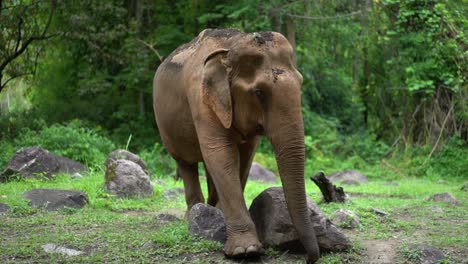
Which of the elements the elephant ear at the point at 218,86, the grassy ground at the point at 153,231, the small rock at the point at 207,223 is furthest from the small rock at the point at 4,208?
the elephant ear at the point at 218,86

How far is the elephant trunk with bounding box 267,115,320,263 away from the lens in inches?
247

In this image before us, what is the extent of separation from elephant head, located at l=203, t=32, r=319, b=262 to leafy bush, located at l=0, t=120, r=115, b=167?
335 inches

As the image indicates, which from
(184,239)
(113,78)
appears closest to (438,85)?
(113,78)

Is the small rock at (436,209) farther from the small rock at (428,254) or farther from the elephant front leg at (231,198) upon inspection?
the elephant front leg at (231,198)

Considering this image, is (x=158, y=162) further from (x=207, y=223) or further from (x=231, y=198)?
(x=231, y=198)

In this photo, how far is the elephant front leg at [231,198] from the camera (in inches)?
256

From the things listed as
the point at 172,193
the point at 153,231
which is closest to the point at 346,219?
the point at 153,231

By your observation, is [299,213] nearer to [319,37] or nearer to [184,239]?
[184,239]

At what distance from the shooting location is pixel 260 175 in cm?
1725

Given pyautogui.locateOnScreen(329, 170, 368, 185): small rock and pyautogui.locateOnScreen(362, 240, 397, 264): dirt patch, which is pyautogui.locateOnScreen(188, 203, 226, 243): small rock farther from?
pyautogui.locateOnScreen(329, 170, 368, 185): small rock

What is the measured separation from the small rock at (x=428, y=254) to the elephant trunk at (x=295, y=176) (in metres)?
1.26

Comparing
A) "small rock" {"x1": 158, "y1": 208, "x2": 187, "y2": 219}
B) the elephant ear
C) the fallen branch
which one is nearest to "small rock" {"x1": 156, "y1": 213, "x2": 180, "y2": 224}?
"small rock" {"x1": 158, "y1": 208, "x2": 187, "y2": 219}

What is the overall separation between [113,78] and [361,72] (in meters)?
9.58

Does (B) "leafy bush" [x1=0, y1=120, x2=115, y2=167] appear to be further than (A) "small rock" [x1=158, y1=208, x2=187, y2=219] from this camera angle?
Yes
